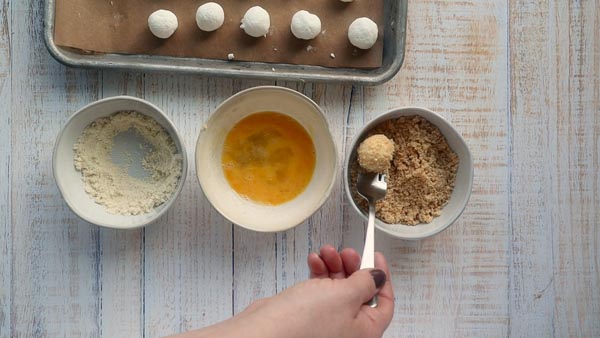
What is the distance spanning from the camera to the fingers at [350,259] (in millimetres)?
826

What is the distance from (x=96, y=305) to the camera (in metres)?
0.90

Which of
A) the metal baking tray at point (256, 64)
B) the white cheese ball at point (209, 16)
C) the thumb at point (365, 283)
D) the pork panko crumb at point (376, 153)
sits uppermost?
the white cheese ball at point (209, 16)

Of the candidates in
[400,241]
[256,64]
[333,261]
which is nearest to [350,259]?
A: [333,261]

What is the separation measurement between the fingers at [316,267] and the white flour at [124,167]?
250mm

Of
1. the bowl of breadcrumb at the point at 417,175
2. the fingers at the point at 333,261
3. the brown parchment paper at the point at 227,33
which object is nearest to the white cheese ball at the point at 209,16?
the brown parchment paper at the point at 227,33

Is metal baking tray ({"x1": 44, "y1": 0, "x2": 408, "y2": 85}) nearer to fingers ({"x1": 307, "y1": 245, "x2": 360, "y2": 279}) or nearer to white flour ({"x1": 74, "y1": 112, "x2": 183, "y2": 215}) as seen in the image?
white flour ({"x1": 74, "y1": 112, "x2": 183, "y2": 215})

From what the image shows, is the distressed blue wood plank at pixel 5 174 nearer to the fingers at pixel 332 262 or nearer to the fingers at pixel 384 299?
the fingers at pixel 332 262

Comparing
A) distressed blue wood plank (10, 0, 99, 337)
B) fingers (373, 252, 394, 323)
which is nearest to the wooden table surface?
distressed blue wood plank (10, 0, 99, 337)

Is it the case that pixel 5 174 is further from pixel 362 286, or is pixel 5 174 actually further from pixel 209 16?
pixel 362 286

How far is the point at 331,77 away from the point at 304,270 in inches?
13.1

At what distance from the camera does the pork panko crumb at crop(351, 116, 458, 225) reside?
860 mm

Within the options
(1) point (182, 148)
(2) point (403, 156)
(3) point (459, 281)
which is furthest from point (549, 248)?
(1) point (182, 148)

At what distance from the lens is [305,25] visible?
33.8 inches

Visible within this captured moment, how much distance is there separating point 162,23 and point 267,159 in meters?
0.28
